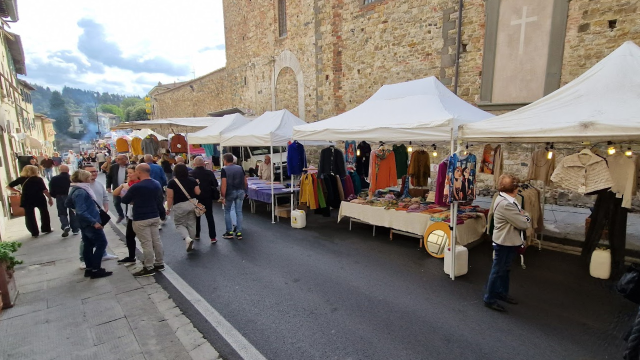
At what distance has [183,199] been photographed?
5.78 m

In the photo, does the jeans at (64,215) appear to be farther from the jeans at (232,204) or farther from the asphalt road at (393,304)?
the jeans at (232,204)

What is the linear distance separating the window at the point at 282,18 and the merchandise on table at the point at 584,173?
1493 centimetres

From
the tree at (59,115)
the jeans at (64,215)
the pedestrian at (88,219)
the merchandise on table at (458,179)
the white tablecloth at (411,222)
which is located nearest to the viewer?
the merchandise on table at (458,179)

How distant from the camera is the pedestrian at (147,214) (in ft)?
15.2

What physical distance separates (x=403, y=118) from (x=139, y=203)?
4.54 metres

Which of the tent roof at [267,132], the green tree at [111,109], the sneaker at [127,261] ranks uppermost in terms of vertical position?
the green tree at [111,109]

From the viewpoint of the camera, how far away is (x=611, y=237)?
4.71 meters

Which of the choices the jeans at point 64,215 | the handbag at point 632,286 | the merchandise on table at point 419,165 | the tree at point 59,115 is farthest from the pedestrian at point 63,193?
the tree at point 59,115

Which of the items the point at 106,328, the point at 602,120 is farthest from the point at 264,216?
the point at 602,120

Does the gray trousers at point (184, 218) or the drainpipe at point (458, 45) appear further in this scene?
the drainpipe at point (458, 45)

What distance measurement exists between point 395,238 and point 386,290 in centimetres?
235

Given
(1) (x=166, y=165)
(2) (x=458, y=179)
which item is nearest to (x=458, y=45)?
(2) (x=458, y=179)

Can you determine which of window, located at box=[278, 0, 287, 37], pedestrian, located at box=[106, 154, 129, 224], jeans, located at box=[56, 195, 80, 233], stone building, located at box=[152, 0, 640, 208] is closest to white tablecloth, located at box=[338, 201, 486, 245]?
stone building, located at box=[152, 0, 640, 208]

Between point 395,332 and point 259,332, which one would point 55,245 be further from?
point 395,332
